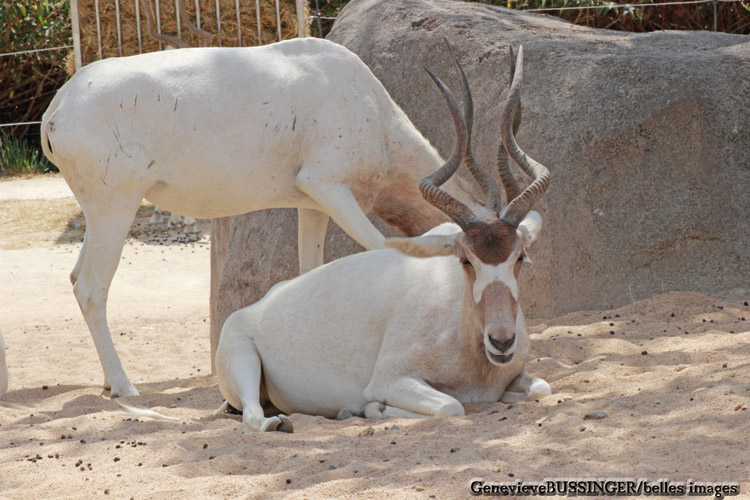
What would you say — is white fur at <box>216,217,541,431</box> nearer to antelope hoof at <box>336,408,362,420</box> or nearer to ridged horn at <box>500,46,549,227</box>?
antelope hoof at <box>336,408,362,420</box>

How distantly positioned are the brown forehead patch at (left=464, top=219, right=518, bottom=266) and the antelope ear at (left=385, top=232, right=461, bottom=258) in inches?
8.7

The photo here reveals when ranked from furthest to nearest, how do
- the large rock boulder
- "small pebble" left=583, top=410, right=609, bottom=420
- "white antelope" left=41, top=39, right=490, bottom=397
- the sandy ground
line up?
the large rock boulder, "white antelope" left=41, top=39, right=490, bottom=397, "small pebble" left=583, top=410, right=609, bottom=420, the sandy ground

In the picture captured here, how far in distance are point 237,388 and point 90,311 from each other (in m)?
1.48

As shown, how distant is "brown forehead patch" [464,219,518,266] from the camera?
14.7 ft

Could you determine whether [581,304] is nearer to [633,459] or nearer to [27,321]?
[633,459]

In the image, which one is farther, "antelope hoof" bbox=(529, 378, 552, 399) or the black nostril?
"antelope hoof" bbox=(529, 378, 552, 399)

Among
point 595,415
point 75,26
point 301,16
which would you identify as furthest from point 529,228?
point 301,16

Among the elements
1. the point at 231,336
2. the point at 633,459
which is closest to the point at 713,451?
the point at 633,459

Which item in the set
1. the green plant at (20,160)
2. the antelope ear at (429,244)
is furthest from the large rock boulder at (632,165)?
the green plant at (20,160)

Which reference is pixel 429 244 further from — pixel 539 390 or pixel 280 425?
pixel 280 425

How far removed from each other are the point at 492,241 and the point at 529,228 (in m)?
0.52

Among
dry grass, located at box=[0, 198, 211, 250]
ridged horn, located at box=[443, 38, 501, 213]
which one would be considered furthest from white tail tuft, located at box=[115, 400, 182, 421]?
dry grass, located at box=[0, 198, 211, 250]

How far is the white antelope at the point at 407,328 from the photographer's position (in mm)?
4535

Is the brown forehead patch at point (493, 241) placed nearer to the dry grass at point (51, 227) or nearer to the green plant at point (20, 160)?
the dry grass at point (51, 227)
